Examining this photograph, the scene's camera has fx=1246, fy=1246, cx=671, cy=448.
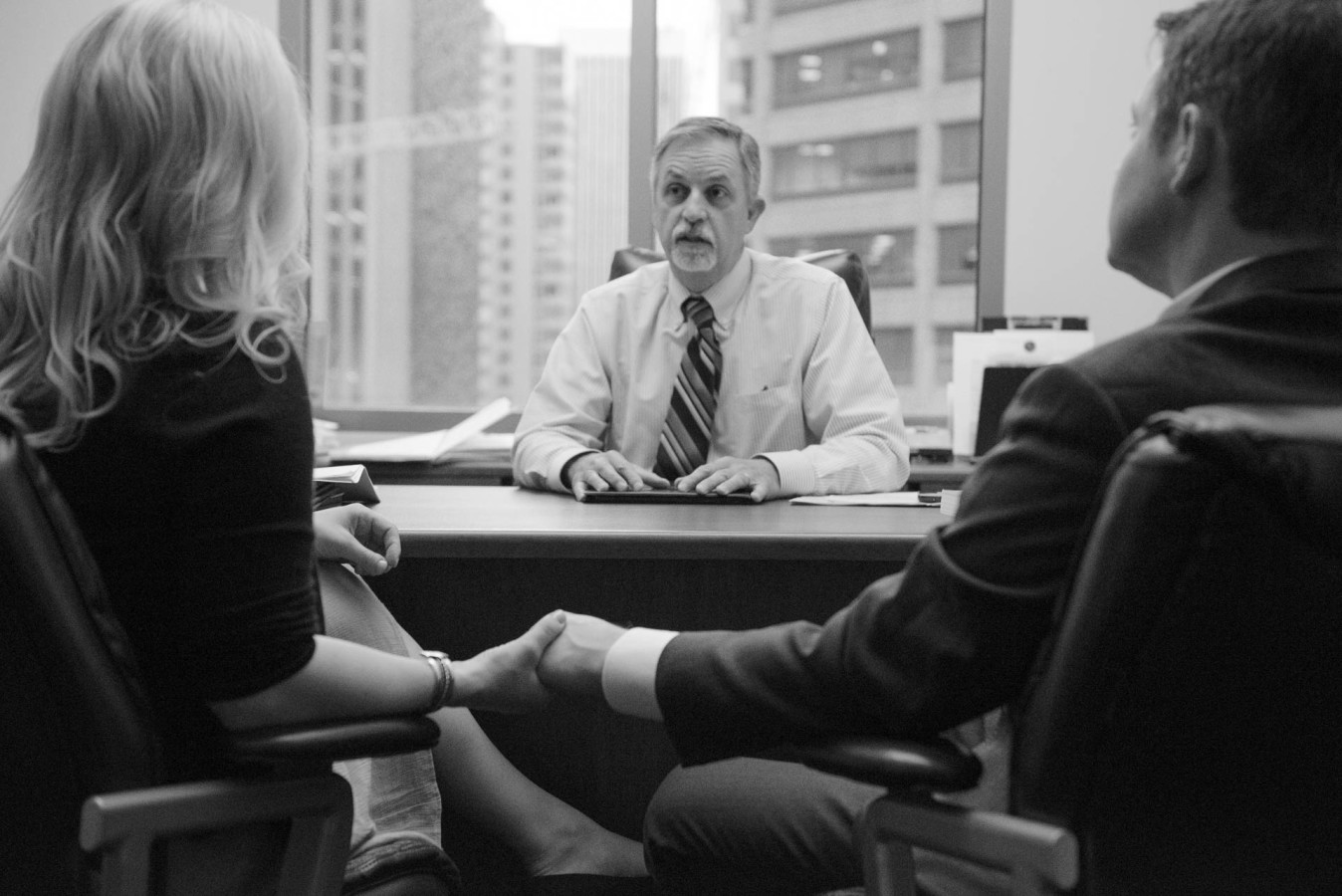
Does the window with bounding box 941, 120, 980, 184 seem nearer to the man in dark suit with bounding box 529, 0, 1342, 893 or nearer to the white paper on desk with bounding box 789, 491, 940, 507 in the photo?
the white paper on desk with bounding box 789, 491, 940, 507

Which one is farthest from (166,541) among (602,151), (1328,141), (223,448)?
(602,151)

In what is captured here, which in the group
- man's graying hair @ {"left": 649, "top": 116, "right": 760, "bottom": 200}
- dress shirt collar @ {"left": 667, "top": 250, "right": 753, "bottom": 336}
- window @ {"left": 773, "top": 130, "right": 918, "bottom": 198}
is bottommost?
dress shirt collar @ {"left": 667, "top": 250, "right": 753, "bottom": 336}

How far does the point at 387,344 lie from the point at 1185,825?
351 cm

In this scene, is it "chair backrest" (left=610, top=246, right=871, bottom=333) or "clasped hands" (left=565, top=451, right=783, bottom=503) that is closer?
"clasped hands" (left=565, top=451, right=783, bottom=503)

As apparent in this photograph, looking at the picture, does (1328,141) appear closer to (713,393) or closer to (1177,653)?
(1177,653)

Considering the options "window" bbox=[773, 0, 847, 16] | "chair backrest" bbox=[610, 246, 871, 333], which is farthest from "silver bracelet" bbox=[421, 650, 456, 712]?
"window" bbox=[773, 0, 847, 16]

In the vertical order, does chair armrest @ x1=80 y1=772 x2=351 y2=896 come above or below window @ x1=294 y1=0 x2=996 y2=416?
below

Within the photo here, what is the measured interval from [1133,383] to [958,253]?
2973 millimetres

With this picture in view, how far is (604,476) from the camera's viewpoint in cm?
201

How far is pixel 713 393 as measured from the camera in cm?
248

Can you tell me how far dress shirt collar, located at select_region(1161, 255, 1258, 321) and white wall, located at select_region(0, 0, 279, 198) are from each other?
10.8 ft

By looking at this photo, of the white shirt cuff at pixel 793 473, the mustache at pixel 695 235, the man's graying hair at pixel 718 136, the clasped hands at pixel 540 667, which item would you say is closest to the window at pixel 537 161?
the man's graying hair at pixel 718 136

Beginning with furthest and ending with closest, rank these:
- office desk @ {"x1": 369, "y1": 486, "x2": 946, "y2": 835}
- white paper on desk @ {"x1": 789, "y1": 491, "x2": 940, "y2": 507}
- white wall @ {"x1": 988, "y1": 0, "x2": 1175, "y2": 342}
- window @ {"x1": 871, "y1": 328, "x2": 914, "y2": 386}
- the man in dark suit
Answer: window @ {"x1": 871, "y1": 328, "x2": 914, "y2": 386}, white wall @ {"x1": 988, "y1": 0, "x2": 1175, "y2": 342}, white paper on desk @ {"x1": 789, "y1": 491, "x2": 940, "y2": 507}, office desk @ {"x1": 369, "y1": 486, "x2": 946, "y2": 835}, the man in dark suit

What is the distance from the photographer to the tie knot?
2.56 meters
